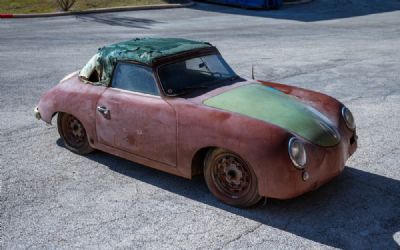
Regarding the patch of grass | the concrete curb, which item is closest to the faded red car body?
the concrete curb

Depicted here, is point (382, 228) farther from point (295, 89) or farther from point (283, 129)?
point (295, 89)

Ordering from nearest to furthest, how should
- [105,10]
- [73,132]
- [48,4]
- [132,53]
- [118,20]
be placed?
[132,53] → [73,132] → [118,20] → [105,10] → [48,4]

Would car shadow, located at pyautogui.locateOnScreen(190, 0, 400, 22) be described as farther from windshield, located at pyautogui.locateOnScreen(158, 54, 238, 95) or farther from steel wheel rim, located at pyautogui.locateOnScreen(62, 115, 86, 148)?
steel wheel rim, located at pyautogui.locateOnScreen(62, 115, 86, 148)

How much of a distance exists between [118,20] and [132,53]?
49.8 feet

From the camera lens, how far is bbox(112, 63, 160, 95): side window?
5.51 meters

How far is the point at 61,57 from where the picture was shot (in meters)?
13.0

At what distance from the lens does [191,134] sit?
503cm

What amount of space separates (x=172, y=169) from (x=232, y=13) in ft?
61.4

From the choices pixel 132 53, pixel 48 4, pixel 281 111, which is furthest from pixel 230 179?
pixel 48 4

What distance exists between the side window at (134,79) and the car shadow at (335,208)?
1.01m

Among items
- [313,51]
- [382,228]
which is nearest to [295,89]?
[382,228]

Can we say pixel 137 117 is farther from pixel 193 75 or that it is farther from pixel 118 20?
pixel 118 20

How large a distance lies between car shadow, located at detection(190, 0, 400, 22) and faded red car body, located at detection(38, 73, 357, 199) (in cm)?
1637

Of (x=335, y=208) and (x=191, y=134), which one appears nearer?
(x=335, y=208)
